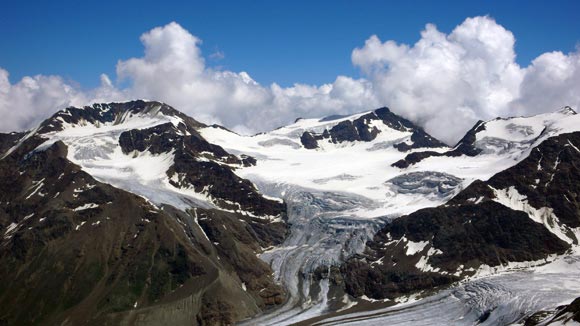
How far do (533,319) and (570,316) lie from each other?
2895 centimetres

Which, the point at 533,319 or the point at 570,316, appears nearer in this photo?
the point at 570,316

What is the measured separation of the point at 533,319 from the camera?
18188 centimetres

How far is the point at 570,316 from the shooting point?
154 metres
